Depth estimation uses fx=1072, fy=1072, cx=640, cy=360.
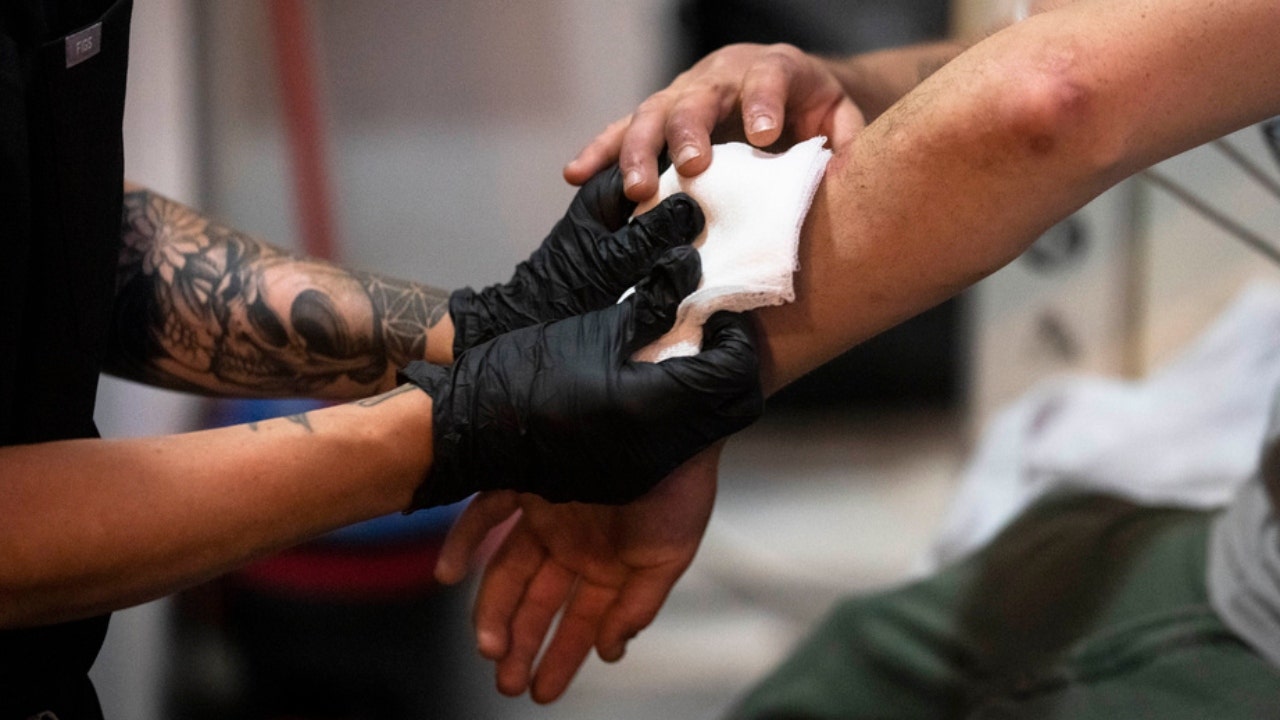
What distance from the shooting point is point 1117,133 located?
0.73 meters

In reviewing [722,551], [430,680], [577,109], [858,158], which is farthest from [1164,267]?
[430,680]

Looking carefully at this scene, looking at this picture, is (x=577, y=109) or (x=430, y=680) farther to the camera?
(x=577, y=109)

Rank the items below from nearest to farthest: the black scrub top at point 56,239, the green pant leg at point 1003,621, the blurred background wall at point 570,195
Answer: the black scrub top at point 56,239 < the green pant leg at point 1003,621 < the blurred background wall at point 570,195

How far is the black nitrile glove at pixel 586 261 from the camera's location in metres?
0.79

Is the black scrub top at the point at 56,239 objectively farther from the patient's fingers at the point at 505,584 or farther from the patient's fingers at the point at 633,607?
the patient's fingers at the point at 633,607

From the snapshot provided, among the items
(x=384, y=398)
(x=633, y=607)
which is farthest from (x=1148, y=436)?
(x=384, y=398)

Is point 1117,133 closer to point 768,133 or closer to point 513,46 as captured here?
point 768,133

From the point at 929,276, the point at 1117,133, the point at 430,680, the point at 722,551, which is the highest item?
the point at 1117,133

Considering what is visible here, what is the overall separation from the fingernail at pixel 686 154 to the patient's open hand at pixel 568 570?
245mm

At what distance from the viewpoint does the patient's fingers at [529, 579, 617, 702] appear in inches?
37.3

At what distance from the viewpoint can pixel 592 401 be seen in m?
0.71

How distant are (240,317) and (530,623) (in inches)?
14.5

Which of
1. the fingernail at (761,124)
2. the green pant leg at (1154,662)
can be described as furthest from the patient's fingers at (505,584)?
the green pant leg at (1154,662)

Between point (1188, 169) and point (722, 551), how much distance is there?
1076 millimetres
